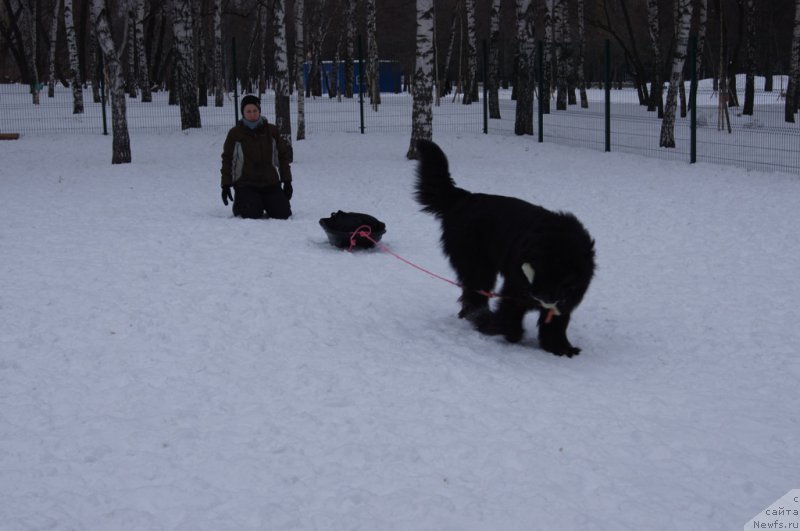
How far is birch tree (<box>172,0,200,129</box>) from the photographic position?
19.2m

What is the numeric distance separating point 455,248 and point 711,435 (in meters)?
2.38

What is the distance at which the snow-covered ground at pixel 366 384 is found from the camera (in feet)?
10.7

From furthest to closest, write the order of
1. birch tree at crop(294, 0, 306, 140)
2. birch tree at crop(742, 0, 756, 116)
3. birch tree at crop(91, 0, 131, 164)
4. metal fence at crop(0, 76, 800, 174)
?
birch tree at crop(742, 0, 756, 116), birch tree at crop(294, 0, 306, 140), metal fence at crop(0, 76, 800, 174), birch tree at crop(91, 0, 131, 164)

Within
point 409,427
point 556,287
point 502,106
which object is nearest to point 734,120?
point 502,106

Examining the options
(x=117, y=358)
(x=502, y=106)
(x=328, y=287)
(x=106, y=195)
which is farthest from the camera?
(x=502, y=106)

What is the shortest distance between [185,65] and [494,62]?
8.53 meters

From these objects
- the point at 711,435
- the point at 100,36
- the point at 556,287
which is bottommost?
the point at 711,435

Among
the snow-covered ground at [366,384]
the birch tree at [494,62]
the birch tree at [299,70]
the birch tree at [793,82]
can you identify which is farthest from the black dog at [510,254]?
the birch tree at [793,82]

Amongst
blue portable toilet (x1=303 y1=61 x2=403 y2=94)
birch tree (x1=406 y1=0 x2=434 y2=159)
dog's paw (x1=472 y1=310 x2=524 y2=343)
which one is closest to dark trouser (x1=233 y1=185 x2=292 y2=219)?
dog's paw (x1=472 y1=310 x2=524 y2=343)

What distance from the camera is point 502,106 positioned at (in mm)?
28531

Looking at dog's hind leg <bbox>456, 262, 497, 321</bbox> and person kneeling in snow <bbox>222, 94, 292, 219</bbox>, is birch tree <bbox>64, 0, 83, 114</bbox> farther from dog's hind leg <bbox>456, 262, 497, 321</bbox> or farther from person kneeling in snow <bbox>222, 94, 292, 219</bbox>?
dog's hind leg <bbox>456, 262, 497, 321</bbox>

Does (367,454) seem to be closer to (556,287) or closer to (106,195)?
(556,287)

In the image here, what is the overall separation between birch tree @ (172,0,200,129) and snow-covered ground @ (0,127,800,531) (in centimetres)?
1059

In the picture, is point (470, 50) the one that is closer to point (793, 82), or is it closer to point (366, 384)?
point (793, 82)
